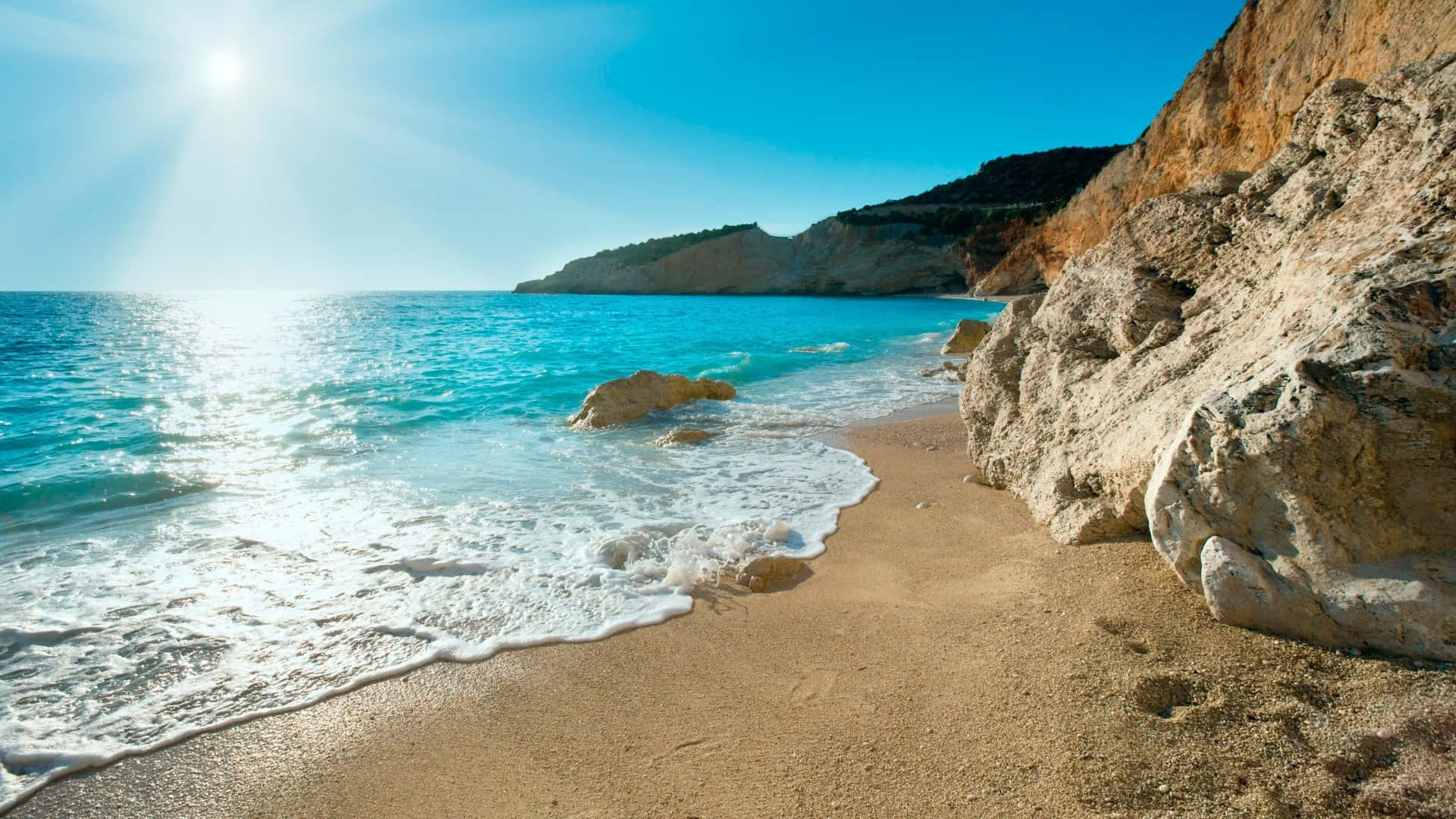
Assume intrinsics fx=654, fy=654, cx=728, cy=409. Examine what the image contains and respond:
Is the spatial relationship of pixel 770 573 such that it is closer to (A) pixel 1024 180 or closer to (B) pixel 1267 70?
(B) pixel 1267 70

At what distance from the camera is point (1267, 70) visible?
866 cm

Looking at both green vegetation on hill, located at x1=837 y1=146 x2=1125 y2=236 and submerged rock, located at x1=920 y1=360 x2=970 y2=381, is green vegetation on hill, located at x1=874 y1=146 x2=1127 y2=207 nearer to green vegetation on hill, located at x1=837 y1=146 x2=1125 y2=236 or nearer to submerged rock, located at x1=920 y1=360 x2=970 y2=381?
green vegetation on hill, located at x1=837 y1=146 x2=1125 y2=236

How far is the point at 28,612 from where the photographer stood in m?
3.72

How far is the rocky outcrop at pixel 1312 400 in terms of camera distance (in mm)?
2240

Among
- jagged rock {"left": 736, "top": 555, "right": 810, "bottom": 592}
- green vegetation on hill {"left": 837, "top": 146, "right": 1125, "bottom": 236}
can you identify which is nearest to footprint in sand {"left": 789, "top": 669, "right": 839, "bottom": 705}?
jagged rock {"left": 736, "top": 555, "right": 810, "bottom": 592}

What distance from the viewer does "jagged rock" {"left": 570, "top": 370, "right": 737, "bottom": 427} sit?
9.01m

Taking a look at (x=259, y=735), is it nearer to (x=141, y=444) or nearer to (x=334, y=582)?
(x=334, y=582)

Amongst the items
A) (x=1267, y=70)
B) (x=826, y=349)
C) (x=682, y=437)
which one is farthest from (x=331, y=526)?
(x=826, y=349)

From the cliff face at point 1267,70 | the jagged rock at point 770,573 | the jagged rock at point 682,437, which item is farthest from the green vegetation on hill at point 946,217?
the jagged rock at point 770,573

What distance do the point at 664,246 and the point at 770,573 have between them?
82.1m

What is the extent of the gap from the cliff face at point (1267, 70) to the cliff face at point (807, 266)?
45.4 m

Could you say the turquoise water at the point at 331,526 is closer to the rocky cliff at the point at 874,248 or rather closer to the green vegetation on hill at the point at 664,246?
the rocky cliff at the point at 874,248

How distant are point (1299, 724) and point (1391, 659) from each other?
0.47 meters

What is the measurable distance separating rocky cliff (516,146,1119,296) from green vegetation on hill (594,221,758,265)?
0.23m
